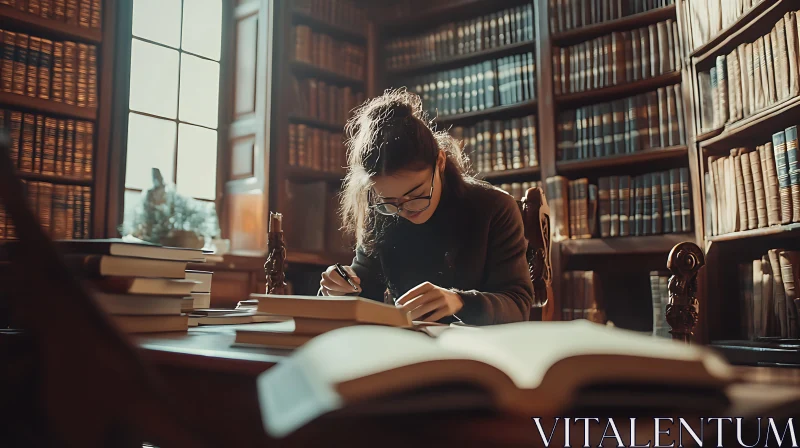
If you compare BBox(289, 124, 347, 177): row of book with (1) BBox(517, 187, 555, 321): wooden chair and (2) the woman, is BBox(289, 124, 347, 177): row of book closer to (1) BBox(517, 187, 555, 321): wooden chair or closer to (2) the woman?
(2) the woman

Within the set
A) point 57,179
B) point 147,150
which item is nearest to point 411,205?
point 57,179

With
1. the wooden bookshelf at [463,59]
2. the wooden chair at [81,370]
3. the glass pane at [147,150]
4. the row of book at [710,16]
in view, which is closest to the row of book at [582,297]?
the row of book at [710,16]

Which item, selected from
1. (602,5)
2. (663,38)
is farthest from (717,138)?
(602,5)

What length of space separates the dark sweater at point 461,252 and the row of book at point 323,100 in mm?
1651

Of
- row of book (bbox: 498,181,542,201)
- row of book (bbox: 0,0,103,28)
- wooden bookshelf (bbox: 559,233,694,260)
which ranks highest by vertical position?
row of book (bbox: 0,0,103,28)

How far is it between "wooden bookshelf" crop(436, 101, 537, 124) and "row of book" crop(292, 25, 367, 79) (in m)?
0.63

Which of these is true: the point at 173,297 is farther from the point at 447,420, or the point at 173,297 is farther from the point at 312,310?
the point at 447,420

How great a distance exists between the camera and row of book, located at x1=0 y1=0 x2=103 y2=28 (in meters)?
2.35

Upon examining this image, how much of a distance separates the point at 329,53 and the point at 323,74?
124 millimetres

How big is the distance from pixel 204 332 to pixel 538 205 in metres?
1.01

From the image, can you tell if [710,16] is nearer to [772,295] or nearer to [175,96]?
[772,295]

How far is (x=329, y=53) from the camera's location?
3.37m

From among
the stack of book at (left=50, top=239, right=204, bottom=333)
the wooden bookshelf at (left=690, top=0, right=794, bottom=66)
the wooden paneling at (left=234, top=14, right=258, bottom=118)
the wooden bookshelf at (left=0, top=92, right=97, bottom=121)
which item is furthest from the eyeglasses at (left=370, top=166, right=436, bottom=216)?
the wooden paneling at (left=234, top=14, right=258, bottom=118)

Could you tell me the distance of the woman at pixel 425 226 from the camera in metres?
1.48
